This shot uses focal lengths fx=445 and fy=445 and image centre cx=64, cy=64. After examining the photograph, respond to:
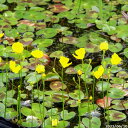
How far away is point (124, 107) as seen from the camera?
2279 mm

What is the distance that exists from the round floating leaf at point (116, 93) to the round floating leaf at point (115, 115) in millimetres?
135

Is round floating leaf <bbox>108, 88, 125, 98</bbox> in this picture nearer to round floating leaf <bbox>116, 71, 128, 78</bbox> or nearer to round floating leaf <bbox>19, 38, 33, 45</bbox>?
round floating leaf <bbox>116, 71, 128, 78</bbox>

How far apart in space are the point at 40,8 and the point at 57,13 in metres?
0.13

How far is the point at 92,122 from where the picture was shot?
2.15m

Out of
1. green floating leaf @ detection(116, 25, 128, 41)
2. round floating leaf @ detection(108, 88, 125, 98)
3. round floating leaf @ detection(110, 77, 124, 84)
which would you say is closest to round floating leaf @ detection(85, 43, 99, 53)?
green floating leaf @ detection(116, 25, 128, 41)

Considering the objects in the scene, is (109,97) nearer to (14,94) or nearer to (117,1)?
(14,94)

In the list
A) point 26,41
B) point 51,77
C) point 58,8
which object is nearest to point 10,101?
point 51,77

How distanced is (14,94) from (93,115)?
18.1 inches

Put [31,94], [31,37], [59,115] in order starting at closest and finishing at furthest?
[59,115]
[31,94]
[31,37]

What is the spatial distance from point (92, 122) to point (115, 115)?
Result: 0.46ft

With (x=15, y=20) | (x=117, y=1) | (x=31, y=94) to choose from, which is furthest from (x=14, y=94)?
(x=117, y=1)

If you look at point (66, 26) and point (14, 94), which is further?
point (66, 26)

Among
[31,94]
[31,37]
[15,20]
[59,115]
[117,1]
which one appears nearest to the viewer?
[59,115]

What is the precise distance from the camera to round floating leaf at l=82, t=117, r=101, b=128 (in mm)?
2137
